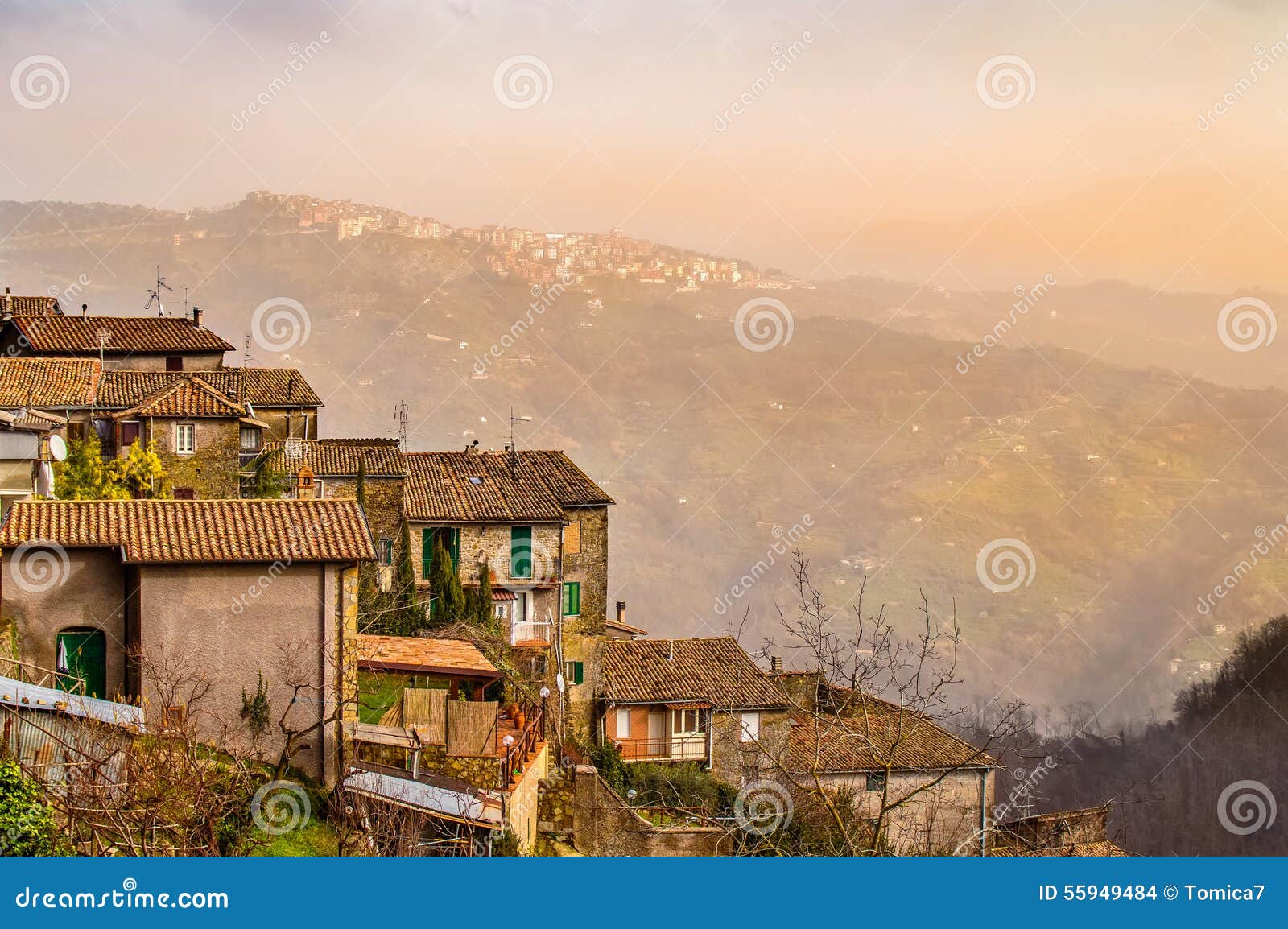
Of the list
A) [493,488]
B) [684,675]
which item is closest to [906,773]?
[684,675]

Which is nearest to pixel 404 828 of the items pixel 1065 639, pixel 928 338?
pixel 1065 639

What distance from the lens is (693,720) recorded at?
1235 inches

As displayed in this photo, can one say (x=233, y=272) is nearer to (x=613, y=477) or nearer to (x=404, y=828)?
(x=613, y=477)

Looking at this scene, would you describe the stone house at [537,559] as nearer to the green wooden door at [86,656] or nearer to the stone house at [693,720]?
the stone house at [693,720]

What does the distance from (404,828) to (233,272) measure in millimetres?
138376

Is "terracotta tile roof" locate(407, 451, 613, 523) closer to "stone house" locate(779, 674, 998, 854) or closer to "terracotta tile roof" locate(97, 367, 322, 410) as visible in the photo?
"terracotta tile roof" locate(97, 367, 322, 410)

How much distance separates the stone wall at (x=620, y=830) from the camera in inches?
823

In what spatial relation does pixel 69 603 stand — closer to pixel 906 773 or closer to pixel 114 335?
pixel 906 773

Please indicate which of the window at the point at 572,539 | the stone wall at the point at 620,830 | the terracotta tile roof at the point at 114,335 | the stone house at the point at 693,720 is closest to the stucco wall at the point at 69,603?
the stone wall at the point at 620,830

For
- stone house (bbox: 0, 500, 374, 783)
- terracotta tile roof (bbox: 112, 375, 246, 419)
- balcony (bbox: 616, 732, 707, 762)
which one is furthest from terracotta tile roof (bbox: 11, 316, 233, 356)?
stone house (bbox: 0, 500, 374, 783)

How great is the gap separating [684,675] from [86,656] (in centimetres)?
1706

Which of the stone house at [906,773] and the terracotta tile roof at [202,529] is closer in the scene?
the terracotta tile roof at [202,529]

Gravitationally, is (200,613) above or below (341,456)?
below

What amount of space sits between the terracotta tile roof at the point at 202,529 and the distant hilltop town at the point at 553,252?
13755cm
